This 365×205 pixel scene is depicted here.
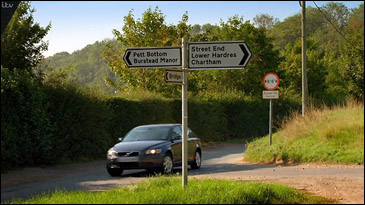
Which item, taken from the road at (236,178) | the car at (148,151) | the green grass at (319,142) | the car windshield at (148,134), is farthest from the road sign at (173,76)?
the green grass at (319,142)

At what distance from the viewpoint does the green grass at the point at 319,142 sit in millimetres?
17766

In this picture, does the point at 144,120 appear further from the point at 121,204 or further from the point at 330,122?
the point at 121,204

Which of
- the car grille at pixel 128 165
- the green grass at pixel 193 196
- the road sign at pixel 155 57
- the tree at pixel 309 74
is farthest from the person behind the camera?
the tree at pixel 309 74

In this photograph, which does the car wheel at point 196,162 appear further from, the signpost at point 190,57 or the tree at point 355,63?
the tree at point 355,63

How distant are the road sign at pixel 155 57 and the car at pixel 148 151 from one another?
6.82m

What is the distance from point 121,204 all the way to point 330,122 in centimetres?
1385

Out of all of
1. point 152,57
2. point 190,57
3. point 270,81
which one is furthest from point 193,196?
point 270,81

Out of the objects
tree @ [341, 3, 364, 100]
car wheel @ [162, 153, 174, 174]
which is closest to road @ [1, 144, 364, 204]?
car wheel @ [162, 153, 174, 174]

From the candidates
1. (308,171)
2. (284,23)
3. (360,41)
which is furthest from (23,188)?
(284,23)

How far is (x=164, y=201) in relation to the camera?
7.88m

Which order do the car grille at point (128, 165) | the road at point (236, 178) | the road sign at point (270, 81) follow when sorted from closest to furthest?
the road at point (236, 178), the car grille at point (128, 165), the road sign at point (270, 81)

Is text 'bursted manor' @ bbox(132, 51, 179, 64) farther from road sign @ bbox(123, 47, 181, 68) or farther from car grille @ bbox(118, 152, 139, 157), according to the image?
car grille @ bbox(118, 152, 139, 157)

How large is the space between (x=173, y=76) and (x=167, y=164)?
7509 millimetres

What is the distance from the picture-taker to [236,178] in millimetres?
13664
